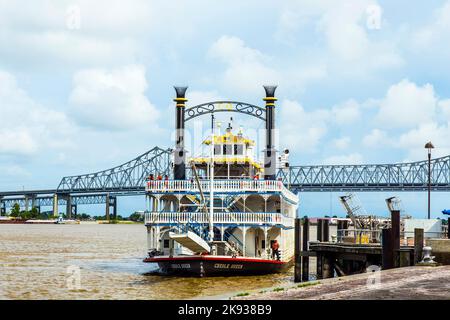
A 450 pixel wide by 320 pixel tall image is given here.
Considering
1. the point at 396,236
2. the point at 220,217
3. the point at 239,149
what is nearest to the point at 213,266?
the point at 220,217

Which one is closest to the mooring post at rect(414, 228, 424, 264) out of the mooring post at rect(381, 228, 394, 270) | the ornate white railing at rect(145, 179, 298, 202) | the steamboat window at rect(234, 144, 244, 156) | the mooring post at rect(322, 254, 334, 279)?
the mooring post at rect(381, 228, 394, 270)

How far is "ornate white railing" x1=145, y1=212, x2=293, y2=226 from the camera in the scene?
118 feet

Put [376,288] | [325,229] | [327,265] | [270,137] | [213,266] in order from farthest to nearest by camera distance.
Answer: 1. [270,137]
2. [325,229]
3. [213,266]
4. [327,265]
5. [376,288]

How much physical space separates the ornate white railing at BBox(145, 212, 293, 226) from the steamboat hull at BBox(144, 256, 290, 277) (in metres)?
1.94

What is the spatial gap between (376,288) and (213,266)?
15.1 meters

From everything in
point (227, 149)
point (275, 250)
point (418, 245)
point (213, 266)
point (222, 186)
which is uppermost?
point (227, 149)

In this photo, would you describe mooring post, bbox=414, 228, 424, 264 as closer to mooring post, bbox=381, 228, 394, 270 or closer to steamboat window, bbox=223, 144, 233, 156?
mooring post, bbox=381, 228, 394, 270

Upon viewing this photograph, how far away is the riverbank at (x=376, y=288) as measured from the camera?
60.9ft

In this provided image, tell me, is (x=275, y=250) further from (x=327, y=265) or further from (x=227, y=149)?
(x=227, y=149)

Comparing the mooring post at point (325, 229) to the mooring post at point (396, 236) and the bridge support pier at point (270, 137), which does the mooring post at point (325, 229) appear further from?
the mooring post at point (396, 236)

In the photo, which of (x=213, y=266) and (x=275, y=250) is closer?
(x=213, y=266)

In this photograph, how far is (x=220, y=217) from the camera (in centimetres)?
3612
